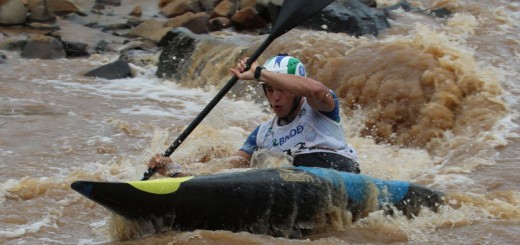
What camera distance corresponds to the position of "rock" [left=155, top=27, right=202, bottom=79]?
11.2 metres

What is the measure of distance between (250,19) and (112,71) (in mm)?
3720

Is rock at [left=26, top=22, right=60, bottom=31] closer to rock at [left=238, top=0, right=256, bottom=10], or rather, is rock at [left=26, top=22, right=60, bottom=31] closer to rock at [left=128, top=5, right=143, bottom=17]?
rock at [left=128, top=5, right=143, bottom=17]

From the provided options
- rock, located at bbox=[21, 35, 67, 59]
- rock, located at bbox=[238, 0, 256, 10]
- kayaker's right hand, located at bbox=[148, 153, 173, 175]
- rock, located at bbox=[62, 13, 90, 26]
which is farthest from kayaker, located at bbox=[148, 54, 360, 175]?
rock, located at bbox=[62, 13, 90, 26]

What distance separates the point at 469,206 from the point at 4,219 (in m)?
3.05

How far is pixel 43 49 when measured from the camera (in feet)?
40.7

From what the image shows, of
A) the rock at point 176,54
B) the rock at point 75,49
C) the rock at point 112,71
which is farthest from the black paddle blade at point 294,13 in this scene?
the rock at point 75,49

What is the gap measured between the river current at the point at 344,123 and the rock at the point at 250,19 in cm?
248

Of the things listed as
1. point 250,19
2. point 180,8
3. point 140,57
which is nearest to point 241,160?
point 140,57

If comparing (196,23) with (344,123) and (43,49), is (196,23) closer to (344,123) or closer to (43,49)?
(43,49)

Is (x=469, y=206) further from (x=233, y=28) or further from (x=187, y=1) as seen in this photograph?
(x=187, y=1)

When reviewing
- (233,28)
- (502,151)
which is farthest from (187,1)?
(502,151)

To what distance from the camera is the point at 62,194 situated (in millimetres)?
5738

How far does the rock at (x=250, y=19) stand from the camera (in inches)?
560

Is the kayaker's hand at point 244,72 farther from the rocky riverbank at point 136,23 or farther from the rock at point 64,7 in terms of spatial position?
the rock at point 64,7
